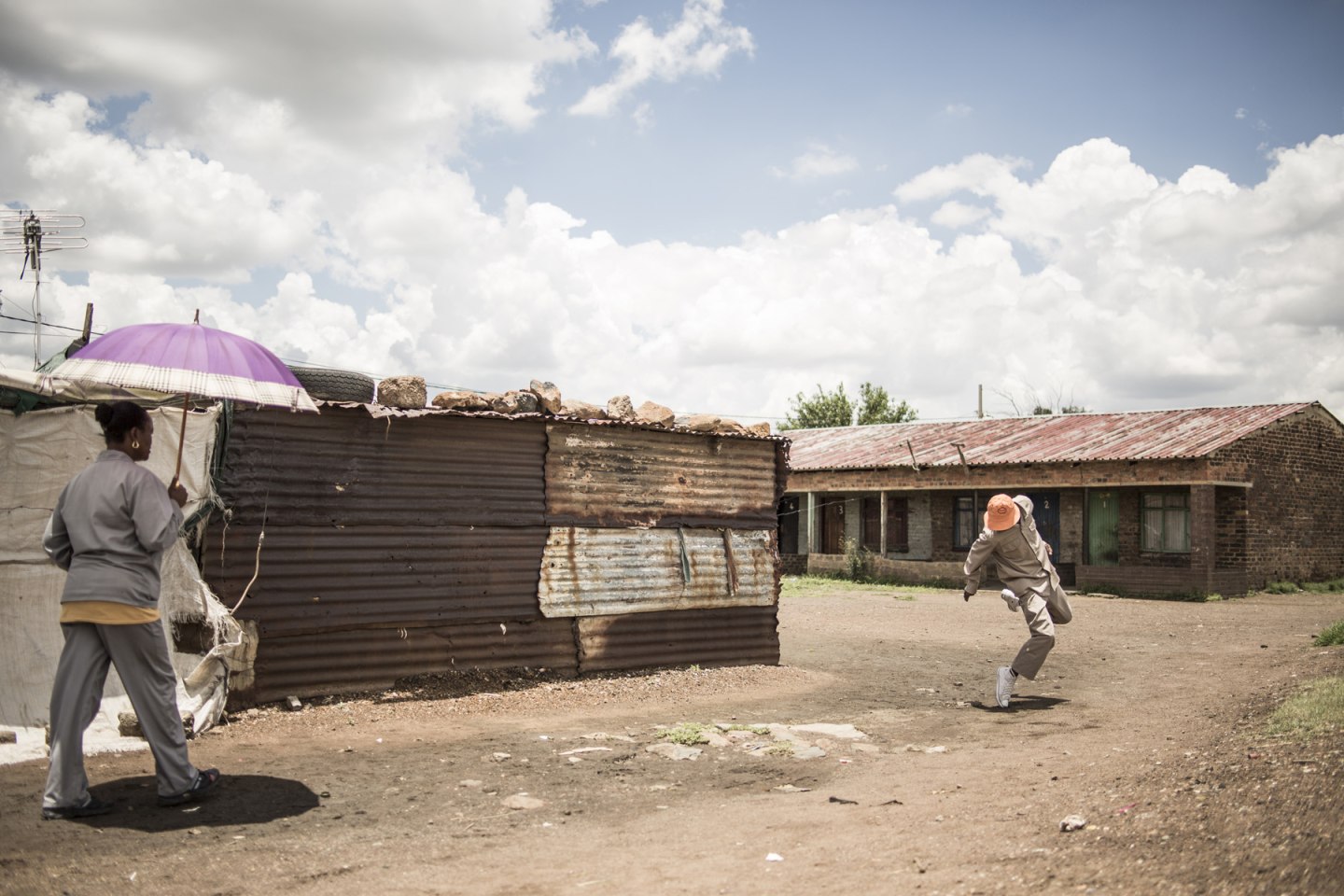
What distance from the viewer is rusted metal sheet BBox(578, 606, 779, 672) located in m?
10.0

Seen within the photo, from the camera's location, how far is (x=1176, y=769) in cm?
566

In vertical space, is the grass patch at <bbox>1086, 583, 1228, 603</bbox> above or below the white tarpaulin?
below

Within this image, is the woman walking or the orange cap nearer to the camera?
the woman walking

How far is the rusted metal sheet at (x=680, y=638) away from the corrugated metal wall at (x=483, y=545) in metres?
0.02

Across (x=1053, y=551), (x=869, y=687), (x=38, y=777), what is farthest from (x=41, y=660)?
(x=1053, y=551)

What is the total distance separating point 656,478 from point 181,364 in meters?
5.73

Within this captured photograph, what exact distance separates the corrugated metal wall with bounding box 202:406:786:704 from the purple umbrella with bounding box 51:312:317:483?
235 centimetres

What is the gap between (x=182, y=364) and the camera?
5.44 m

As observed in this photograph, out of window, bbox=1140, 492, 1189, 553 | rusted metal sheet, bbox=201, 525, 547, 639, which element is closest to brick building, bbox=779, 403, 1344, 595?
window, bbox=1140, 492, 1189, 553

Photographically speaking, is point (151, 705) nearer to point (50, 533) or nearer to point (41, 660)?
point (50, 533)

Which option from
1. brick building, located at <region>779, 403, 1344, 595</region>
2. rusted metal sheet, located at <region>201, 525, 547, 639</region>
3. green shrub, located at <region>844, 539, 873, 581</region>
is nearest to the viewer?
rusted metal sheet, located at <region>201, 525, 547, 639</region>

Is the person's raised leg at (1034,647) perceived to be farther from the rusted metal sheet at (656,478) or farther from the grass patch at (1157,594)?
the grass patch at (1157,594)

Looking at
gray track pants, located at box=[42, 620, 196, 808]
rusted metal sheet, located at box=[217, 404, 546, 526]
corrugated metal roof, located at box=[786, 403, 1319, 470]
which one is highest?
corrugated metal roof, located at box=[786, 403, 1319, 470]

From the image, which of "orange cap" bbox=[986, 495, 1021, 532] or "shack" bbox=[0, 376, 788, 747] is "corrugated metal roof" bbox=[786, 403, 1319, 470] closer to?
"orange cap" bbox=[986, 495, 1021, 532]
